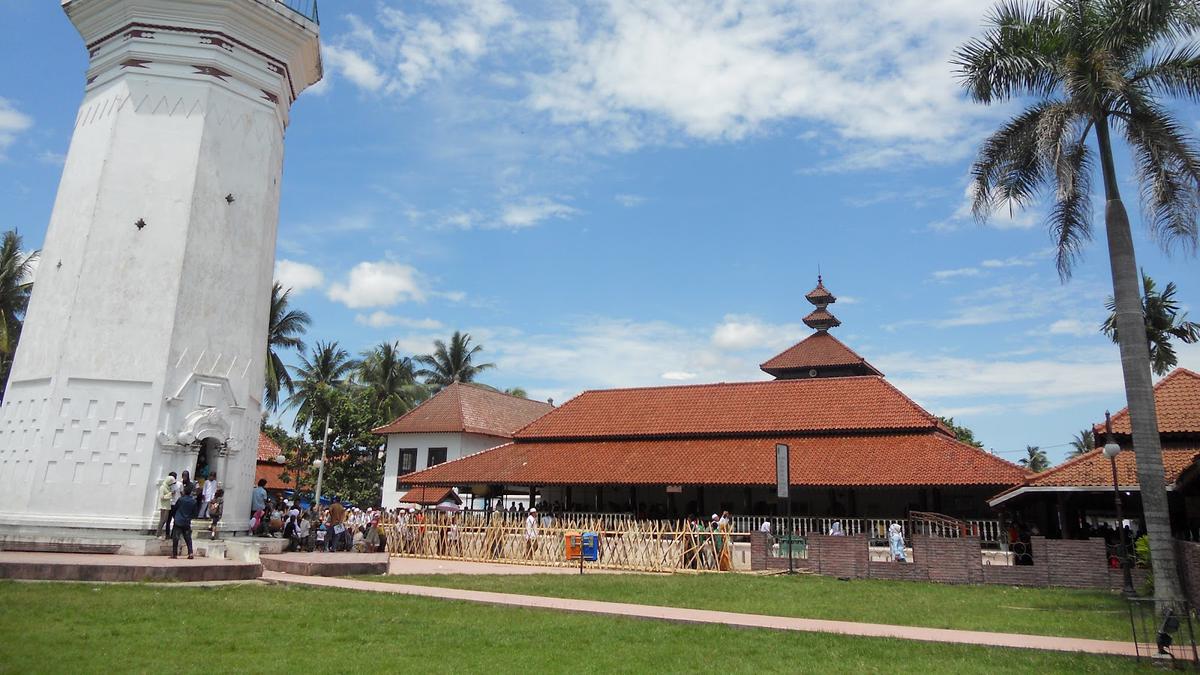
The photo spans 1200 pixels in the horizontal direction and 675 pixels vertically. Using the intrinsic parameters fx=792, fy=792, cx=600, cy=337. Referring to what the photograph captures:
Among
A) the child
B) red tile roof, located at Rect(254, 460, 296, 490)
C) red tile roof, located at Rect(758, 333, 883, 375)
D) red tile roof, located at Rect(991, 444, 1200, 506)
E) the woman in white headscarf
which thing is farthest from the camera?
red tile roof, located at Rect(254, 460, 296, 490)

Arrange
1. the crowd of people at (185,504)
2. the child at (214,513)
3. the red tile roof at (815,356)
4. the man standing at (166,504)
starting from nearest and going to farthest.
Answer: the crowd of people at (185,504), the man standing at (166,504), the child at (214,513), the red tile roof at (815,356)

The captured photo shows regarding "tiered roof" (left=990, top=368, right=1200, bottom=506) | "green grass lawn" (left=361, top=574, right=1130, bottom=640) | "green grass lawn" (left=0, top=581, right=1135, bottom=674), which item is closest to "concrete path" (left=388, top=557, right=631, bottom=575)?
"green grass lawn" (left=361, top=574, right=1130, bottom=640)

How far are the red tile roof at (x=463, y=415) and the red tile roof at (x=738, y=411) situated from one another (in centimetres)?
875

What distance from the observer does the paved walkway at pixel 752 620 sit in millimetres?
9031

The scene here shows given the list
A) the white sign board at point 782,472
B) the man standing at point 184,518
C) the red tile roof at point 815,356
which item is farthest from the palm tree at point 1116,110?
the red tile roof at point 815,356

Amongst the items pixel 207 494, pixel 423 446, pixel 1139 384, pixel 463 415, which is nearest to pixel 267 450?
pixel 423 446

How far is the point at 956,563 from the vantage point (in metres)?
17.6

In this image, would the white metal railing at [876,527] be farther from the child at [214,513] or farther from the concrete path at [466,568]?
the child at [214,513]

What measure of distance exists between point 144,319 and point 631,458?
1682 centimetres

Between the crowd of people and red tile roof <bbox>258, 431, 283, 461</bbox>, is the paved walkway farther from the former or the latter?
red tile roof <bbox>258, 431, 283, 461</bbox>

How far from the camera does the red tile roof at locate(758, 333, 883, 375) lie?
37812mm

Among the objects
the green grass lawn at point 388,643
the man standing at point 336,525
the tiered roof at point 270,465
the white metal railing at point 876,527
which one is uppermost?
the tiered roof at point 270,465

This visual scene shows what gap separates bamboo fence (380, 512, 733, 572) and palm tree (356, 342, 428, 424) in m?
26.0

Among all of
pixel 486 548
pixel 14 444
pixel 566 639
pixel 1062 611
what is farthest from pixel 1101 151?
pixel 14 444
